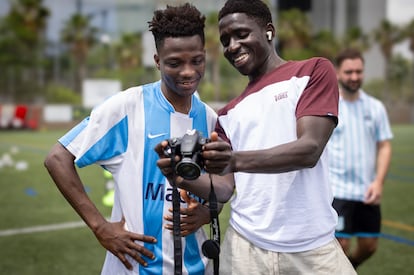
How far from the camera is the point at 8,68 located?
4488 cm

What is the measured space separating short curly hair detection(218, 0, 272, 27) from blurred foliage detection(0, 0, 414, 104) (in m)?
35.4

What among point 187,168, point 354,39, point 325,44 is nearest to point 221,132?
point 187,168

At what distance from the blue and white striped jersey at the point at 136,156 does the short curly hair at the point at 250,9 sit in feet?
1.86

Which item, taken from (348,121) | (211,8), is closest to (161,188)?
(348,121)

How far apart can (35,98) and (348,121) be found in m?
45.1

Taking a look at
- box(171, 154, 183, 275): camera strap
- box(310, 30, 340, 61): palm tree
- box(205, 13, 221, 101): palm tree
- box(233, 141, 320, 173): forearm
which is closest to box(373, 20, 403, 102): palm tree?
box(310, 30, 340, 61): palm tree

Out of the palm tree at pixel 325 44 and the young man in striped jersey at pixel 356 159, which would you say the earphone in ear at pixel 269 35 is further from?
the palm tree at pixel 325 44

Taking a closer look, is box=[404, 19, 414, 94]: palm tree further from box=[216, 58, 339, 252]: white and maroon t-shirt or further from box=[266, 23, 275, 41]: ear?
box=[216, 58, 339, 252]: white and maroon t-shirt

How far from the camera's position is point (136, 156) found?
274 centimetres

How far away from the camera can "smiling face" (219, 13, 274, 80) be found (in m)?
2.63

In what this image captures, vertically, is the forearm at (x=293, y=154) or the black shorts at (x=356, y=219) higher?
the forearm at (x=293, y=154)

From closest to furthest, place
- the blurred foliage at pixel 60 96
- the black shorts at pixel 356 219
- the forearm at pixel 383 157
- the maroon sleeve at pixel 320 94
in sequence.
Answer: the maroon sleeve at pixel 320 94 → the black shorts at pixel 356 219 → the forearm at pixel 383 157 → the blurred foliage at pixel 60 96

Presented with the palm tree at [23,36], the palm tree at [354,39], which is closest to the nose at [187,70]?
the palm tree at [23,36]

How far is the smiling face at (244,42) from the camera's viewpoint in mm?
2631
